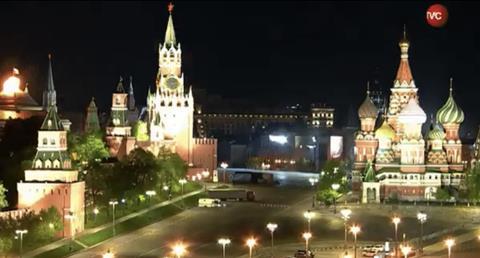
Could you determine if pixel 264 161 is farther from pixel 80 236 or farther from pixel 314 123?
pixel 80 236

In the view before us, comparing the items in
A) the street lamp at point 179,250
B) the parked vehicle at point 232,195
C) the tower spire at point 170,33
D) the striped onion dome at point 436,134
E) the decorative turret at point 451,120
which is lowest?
the street lamp at point 179,250

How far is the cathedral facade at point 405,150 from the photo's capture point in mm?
72250

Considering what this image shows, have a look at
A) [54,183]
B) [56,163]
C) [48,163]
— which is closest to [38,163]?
[48,163]

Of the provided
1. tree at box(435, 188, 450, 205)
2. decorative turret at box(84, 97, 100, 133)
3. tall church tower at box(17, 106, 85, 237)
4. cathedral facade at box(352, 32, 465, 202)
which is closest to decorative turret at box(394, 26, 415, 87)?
cathedral facade at box(352, 32, 465, 202)

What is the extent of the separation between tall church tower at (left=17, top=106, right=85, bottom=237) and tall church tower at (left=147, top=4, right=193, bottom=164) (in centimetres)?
3252

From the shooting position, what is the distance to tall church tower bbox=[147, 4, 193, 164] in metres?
89.3

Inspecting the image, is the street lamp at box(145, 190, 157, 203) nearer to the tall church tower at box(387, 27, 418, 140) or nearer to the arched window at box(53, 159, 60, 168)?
the arched window at box(53, 159, 60, 168)

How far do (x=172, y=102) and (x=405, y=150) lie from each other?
78.5 ft

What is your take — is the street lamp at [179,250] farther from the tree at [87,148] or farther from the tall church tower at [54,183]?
the tree at [87,148]

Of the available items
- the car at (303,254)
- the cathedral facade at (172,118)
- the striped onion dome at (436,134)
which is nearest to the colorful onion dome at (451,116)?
the striped onion dome at (436,134)

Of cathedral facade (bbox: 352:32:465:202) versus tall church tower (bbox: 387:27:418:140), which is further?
tall church tower (bbox: 387:27:418:140)

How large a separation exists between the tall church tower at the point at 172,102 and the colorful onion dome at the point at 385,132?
1776 centimetres

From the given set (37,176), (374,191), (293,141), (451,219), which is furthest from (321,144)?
(37,176)

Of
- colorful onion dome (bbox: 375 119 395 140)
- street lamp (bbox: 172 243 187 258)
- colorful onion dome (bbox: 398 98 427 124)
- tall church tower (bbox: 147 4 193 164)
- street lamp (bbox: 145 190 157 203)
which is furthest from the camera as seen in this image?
tall church tower (bbox: 147 4 193 164)
